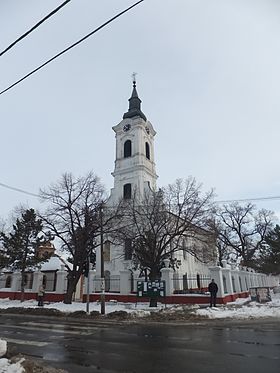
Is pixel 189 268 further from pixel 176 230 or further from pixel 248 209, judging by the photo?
pixel 176 230

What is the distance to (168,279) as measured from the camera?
2406 centimetres

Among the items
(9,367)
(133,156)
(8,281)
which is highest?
(133,156)

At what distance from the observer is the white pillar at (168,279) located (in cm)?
2373

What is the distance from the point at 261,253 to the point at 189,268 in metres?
11.6

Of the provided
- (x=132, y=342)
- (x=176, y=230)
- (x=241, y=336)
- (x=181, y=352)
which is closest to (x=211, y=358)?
(x=181, y=352)

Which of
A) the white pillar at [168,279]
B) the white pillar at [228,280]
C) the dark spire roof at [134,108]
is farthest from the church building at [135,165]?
the white pillar at [168,279]

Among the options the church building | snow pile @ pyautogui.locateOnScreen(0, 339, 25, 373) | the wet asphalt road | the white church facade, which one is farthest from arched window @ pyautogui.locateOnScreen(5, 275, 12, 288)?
snow pile @ pyautogui.locateOnScreen(0, 339, 25, 373)

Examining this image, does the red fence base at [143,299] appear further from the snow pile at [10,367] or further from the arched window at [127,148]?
the arched window at [127,148]

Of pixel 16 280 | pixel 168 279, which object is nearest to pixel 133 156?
pixel 16 280

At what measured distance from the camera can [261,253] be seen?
154 feet

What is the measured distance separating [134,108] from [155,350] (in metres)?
43.6

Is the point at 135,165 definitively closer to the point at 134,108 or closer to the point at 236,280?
the point at 134,108

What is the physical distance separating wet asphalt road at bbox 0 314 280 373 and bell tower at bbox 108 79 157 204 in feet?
94.7

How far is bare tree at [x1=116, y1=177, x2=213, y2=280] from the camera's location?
936 inches
